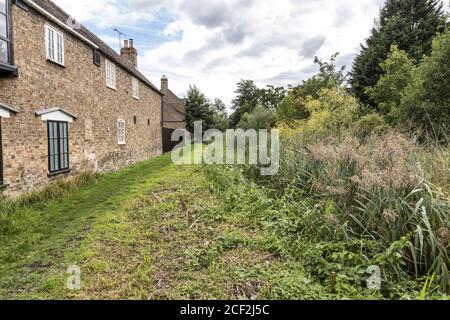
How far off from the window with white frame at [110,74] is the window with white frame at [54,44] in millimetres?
3975

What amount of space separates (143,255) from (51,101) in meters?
7.07

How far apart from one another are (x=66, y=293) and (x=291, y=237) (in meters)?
3.04

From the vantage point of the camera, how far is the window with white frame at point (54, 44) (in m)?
8.40

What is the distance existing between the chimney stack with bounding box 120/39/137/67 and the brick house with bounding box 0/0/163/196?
27.8 feet

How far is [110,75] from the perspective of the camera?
13.7m

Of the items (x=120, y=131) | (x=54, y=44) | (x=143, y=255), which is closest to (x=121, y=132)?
(x=120, y=131)

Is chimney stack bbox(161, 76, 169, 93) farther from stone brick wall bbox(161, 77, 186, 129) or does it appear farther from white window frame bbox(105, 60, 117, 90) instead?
white window frame bbox(105, 60, 117, 90)

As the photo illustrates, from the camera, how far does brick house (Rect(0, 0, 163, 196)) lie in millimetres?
6801

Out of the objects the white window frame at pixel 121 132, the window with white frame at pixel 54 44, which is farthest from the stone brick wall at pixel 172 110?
the window with white frame at pixel 54 44

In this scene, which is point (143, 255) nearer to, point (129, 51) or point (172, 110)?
point (129, 51)

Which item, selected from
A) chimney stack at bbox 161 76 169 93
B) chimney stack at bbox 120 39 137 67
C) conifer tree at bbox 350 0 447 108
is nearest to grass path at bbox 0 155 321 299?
chimney stack at bbox 120 39 137 67

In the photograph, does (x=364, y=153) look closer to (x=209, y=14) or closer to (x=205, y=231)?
A: (x=205, y=231)

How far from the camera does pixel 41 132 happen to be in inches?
316
